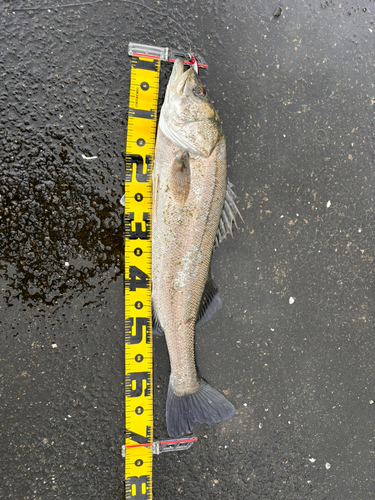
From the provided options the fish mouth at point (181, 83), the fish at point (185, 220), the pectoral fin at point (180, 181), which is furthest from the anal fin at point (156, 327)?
the fish mouth at point (181, 83)

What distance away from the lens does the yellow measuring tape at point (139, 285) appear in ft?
8.43

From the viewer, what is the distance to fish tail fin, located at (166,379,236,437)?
8.40ft

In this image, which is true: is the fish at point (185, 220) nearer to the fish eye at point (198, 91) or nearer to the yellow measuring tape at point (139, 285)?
the fish eye at point (198, 91)

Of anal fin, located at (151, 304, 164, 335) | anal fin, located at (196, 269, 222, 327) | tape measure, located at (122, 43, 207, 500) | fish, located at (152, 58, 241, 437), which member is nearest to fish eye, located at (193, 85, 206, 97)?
fish, located at (152, 58, 241, 437)

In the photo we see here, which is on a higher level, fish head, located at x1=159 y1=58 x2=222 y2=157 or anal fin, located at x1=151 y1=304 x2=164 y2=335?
fish head, located at x1=159 y1=58 x2=222 y2=157

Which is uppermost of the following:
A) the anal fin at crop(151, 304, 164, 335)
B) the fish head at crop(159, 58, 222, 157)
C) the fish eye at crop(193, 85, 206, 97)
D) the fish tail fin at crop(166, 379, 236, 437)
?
the fish eye at crop(193, 85, 206, 97)

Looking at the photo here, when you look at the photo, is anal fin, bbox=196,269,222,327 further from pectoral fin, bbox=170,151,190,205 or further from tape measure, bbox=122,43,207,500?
pectoral fin, bbox=170,151,190,205

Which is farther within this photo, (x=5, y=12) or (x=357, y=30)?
(x=357, y=30)

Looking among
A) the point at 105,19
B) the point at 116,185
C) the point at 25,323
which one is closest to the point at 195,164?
the point at 116,185

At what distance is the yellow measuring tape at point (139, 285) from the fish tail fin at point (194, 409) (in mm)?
223

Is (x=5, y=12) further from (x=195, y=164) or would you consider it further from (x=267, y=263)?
(x=267, y=263)

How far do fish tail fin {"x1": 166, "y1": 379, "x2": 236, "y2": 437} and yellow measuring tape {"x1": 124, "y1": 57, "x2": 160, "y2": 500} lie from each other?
0.22m

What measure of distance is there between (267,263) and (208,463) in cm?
206

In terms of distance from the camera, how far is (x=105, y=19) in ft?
8.41
